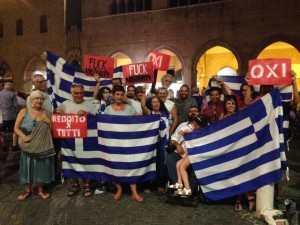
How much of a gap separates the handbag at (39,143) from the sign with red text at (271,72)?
3.52 metres

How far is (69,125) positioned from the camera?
5707mm

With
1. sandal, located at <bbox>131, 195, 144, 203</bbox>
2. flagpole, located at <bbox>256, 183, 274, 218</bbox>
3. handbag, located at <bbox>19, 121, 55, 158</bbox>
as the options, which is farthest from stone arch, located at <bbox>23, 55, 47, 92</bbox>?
flagpole, located at <bbox>256, 183, 274, 218</bbox>

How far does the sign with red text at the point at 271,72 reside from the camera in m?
5.09

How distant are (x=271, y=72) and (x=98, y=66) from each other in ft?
11.6

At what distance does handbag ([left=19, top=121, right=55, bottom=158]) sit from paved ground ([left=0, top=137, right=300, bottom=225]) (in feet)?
2.73

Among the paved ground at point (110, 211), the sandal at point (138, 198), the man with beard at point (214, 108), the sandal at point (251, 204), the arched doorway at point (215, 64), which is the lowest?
the paved ground at point (110, 211)

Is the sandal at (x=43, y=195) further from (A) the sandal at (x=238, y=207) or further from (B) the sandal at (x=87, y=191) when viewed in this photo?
(A) the sandal at (x=238, y=207)

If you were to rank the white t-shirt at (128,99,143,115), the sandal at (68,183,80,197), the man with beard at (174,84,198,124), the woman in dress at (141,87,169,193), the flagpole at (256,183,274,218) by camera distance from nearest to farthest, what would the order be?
1. the flagpole at (256,183,274,218)
2. the sandal at (68,183,80,197)
3. the woman in dress at (141,87,169,193)
4. the man with beard at (174,84,198,124)
5. the white t-shirt at (128,99,143,115)

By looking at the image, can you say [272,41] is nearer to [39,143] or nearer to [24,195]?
[39,143]

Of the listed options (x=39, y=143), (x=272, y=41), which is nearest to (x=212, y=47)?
(x=272, y=41)

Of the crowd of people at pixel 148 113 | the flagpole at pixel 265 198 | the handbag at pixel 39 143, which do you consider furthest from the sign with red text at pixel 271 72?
the handbag at pixel 39 143

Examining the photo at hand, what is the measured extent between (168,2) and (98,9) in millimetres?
4652

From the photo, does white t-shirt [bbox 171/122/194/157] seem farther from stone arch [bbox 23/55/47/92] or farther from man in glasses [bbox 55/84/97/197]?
stone arch [bbox 23/55/47/92]

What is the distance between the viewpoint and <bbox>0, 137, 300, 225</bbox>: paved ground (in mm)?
4809
